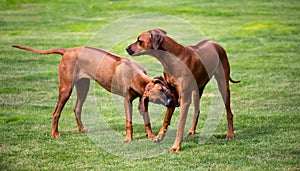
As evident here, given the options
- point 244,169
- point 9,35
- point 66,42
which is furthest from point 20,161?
point 9,35

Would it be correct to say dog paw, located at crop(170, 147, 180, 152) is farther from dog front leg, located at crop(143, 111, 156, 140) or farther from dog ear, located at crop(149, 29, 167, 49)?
dog ear, located at crop(149, 29, 167, 49)

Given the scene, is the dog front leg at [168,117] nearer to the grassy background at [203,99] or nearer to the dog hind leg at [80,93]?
the grassy background at [203,99]

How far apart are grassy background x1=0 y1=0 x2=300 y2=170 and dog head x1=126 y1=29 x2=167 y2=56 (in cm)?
152

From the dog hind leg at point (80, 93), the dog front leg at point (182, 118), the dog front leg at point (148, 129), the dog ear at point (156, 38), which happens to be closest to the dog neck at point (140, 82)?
the dog front leg at point (148, 129)

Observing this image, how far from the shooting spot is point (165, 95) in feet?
31.3

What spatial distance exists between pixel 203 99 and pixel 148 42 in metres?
4.83

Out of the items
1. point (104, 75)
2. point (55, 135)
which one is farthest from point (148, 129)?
point (55, 135)

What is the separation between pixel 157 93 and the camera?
9641 mm

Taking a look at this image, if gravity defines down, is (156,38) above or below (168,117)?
above

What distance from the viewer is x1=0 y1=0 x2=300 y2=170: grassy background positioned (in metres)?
8.76

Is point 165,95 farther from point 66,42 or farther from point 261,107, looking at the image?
point 66,42

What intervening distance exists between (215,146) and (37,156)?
8.37 ft

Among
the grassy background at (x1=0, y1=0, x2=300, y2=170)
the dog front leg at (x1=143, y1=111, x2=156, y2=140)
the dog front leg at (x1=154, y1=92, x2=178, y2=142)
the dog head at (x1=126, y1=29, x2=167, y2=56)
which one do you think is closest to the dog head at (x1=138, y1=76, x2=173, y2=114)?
the dog front leg at (x1=154, y1=92, x2=178, y2=142)

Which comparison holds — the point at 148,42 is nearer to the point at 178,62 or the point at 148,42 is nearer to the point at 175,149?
the point at 178,62
